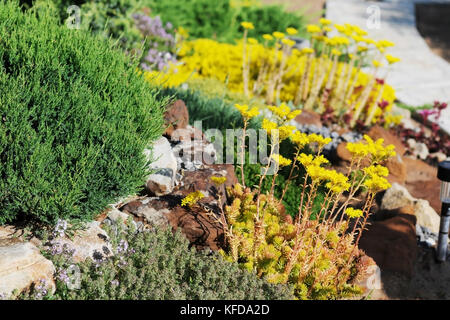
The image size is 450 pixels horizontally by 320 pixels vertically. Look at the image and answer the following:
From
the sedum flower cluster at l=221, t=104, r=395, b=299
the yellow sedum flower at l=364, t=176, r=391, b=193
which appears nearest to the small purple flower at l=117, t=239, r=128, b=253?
the sedum flower cluster at l=221, t=104, r=395, b=299

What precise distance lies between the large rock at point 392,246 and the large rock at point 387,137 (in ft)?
5.91

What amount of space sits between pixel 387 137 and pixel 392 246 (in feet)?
7.42

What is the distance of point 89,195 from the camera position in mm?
4078

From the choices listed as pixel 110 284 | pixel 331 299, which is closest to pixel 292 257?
pixel 331 299

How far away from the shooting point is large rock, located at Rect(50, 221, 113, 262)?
13.4 feet

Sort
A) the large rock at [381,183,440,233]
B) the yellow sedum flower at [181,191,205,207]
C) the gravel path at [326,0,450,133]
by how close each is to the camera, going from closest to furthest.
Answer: the yellow sedum flower at [181,191,205,207]
the large rock at [381,183,440,233]
the gravel path at [326,0,450,133]

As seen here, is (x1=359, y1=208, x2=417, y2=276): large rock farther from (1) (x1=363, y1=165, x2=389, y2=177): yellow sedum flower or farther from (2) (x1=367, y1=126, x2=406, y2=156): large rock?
(2) (x1=367, y1=126, x2=406, y2=156): large rock

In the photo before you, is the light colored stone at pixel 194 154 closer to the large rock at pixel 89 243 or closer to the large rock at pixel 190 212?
the large rock at pixel 190 212

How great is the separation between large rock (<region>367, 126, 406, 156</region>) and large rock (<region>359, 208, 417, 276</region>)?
5.91 ft

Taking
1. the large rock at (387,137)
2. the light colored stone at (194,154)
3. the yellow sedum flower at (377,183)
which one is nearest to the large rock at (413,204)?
the large rock at (387,137)

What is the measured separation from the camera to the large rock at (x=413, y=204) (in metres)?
5.91

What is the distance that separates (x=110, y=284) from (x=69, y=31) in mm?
2231

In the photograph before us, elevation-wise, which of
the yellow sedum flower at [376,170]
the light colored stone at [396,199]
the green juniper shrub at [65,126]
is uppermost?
the green juniper shrub at [65,126]
